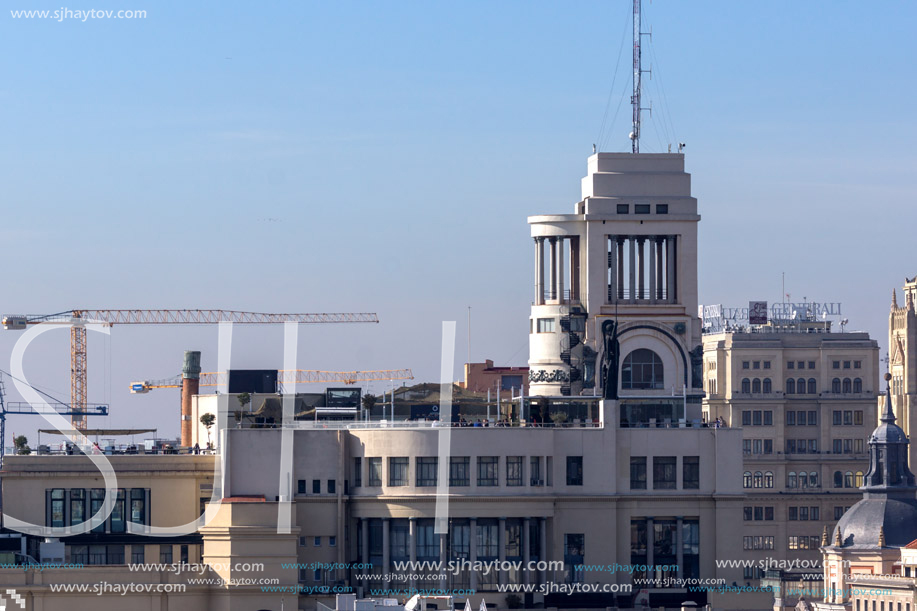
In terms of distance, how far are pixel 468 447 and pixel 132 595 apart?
3147 cm

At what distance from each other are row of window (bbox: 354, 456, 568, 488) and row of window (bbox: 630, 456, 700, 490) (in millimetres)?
7392

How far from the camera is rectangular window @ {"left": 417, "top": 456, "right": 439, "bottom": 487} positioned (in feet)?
622

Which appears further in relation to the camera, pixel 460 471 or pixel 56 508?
pixel 56 508

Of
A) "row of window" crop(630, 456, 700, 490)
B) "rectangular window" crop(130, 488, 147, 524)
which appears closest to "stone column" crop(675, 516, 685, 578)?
"row of window" crop(630, 456, 700, 490)

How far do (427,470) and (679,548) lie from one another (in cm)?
2285

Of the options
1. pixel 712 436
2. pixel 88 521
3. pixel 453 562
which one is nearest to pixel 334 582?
pixel 453 562

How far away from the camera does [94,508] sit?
7633 inches

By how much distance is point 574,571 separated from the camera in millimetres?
190500

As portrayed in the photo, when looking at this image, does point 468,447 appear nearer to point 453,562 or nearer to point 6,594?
point 453,562

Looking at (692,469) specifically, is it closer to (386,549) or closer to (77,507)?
(386,549)

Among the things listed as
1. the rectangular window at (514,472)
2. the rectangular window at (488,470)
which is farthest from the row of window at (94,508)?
the rectangular window at (514,472)

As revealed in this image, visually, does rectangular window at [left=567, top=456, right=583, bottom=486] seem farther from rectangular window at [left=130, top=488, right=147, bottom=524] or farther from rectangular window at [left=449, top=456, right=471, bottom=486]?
rectangular window at [left=130, top=488, right=147, bottom=524]

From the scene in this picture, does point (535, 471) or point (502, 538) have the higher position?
point (535, 471)

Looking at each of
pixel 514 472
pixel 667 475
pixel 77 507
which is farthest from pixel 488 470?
pixel 77 507
